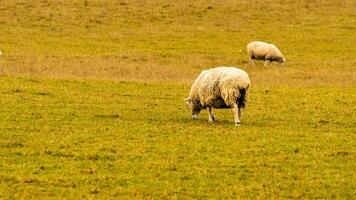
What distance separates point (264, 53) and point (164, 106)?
17.3 meters

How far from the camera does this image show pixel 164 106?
2458cm

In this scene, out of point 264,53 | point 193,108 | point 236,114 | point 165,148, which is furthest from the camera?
point 264,53

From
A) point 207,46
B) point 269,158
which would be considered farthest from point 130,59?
point 269,158

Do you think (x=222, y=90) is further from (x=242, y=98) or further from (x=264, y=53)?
(x=264, y=53)

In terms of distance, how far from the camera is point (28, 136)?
1731cm

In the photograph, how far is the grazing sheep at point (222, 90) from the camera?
64.3ft

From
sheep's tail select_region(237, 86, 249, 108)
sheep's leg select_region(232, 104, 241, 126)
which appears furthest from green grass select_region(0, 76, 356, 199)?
sheep's tail select_region(237, 86, 249, 108)

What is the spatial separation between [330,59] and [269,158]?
85.2ft

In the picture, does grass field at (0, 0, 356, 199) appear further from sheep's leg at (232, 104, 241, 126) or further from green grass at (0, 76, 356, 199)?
sheep's leg at (232, 104, 241, 126)

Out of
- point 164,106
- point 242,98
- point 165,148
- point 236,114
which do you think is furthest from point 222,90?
point 164,106

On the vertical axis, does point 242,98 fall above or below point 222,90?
below

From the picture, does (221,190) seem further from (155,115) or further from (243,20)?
(243,20)

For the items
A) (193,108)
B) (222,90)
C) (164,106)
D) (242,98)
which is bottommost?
(164,106)

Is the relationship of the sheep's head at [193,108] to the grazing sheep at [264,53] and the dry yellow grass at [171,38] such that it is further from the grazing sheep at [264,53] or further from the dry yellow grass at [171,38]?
the grazing sheep at [264,53]
